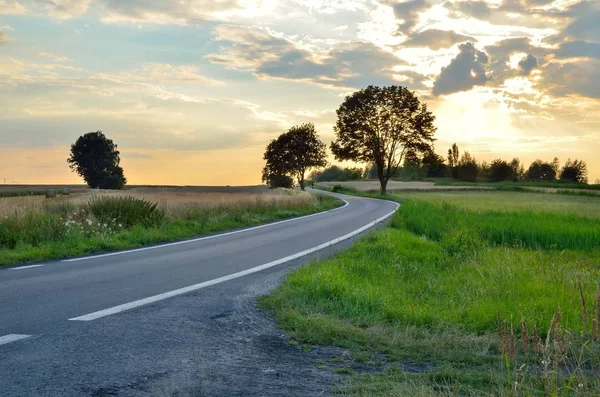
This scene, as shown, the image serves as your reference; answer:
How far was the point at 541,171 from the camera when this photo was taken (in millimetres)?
133125

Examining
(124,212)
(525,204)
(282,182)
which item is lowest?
(525,204)

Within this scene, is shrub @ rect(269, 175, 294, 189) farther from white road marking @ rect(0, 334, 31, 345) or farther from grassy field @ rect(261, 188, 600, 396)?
white road marking @ rect(0, 334, 31, 345)

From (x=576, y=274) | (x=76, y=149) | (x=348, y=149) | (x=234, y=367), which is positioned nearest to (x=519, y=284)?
(x=576, y=274)

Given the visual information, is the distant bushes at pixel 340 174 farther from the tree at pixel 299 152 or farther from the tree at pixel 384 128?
the tree at pixel 384 128

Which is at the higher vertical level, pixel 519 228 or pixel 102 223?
pixel 102 223

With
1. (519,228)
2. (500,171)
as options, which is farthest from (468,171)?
(519,228)

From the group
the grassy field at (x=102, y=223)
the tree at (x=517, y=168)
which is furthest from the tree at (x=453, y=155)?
the grassy field at (x=102, y=223)

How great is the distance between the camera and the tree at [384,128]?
226ft

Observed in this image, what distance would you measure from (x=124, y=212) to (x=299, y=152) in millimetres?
68777

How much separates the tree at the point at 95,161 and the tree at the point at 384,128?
32848 millimetres

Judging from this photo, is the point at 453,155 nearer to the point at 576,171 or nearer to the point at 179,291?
the point at 576,171

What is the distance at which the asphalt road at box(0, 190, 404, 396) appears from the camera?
15.3ft

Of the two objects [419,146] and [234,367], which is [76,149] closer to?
[419,146]

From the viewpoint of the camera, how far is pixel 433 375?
16.3 ft
